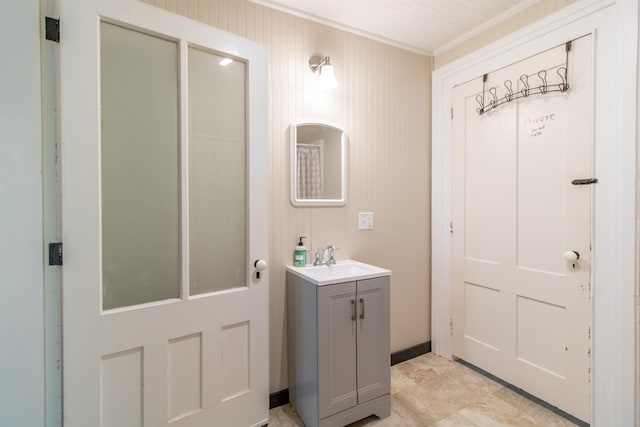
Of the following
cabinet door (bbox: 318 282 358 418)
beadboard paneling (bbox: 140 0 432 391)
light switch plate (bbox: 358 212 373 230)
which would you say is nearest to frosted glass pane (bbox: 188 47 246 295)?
beadboard paneling (bbox: 140 0 432 391)

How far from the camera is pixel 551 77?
6.05 ft

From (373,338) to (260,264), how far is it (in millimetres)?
797

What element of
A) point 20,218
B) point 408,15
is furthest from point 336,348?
point 408,15

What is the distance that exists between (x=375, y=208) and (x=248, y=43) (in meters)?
1.38

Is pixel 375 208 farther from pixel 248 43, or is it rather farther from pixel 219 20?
pixel 219 20

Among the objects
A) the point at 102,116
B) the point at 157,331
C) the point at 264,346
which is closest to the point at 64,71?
the point at 102,116

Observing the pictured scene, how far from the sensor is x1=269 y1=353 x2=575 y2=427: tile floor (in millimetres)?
1783

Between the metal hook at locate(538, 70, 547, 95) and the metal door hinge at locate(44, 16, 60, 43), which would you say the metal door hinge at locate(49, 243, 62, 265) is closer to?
the metal door hinge at locate(44, 16, 60, 43)

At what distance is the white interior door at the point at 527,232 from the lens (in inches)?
68.4

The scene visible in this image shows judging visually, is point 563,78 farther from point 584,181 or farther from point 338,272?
point 338,272

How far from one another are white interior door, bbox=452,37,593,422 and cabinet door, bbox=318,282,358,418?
116 cm

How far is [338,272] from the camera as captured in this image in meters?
1.91

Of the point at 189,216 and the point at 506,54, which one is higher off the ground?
the point at 506,54

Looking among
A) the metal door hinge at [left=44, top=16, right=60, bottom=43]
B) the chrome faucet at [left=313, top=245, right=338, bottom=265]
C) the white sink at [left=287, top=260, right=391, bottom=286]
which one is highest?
the metal door hinge at [left=44, top=16, right=60, bottom=43]
